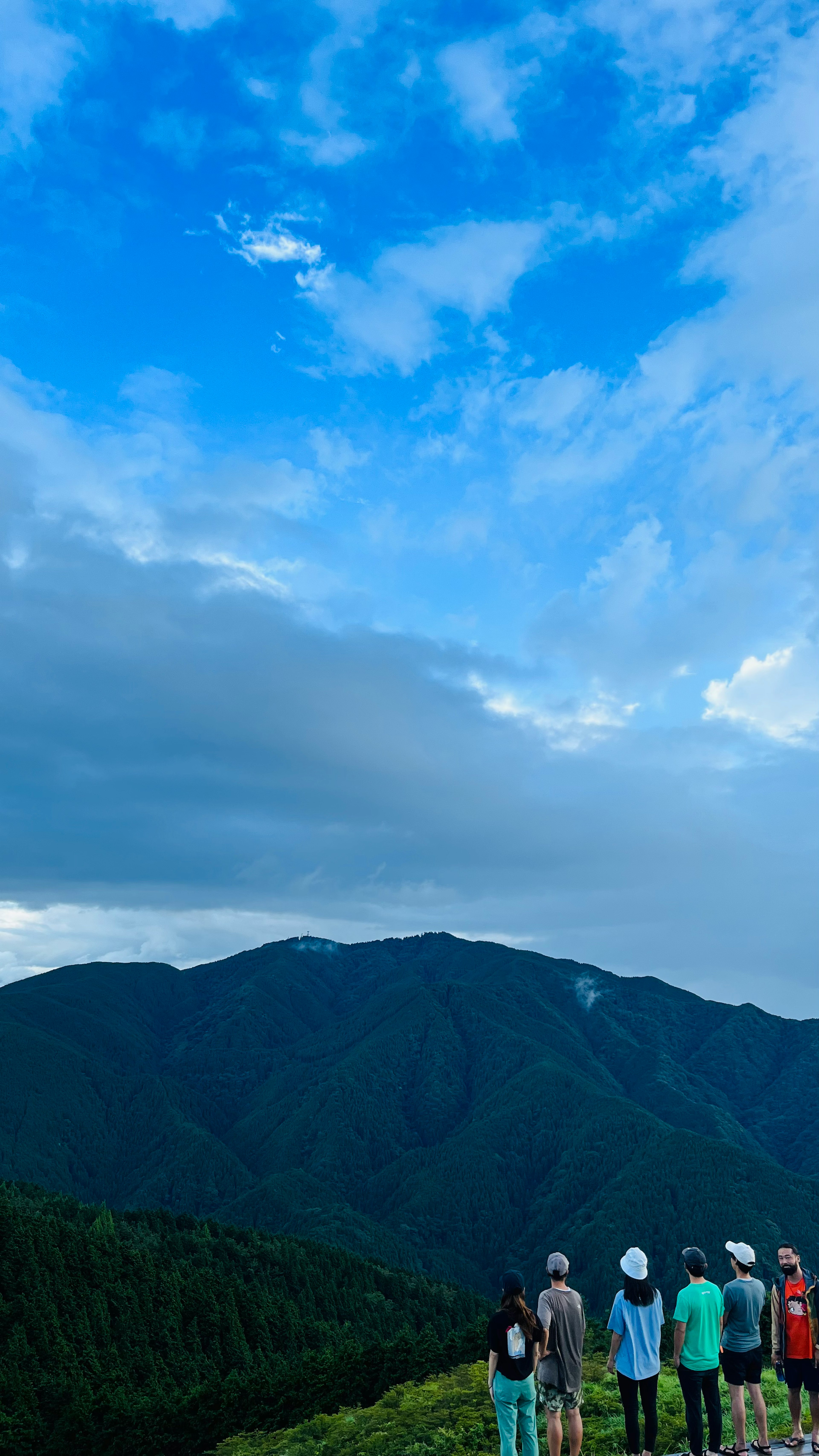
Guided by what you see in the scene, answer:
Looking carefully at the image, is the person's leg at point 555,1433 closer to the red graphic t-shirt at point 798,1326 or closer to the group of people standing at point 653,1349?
the group of people standing at point 653,1349

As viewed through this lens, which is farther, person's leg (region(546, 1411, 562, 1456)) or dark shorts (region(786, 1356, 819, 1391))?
dark shorts (region(786, 1356, 819, 1391))

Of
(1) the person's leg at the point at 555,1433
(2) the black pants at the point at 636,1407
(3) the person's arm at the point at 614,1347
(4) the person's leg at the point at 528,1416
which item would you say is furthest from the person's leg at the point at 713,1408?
(4) the person's leg at the point at 528,1416

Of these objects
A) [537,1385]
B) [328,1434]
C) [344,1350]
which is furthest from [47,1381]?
[537,1385]

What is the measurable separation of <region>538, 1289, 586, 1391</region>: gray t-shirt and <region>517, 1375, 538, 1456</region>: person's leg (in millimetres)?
363

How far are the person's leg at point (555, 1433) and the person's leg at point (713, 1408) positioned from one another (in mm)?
2490

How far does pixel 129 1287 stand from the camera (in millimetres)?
135875

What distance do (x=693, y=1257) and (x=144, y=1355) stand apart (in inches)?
5638

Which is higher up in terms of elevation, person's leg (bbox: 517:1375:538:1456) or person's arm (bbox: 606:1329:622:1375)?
person's arm (bbox: 606:1329:622:1375)

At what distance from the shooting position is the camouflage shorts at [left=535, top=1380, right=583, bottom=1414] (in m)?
15.6

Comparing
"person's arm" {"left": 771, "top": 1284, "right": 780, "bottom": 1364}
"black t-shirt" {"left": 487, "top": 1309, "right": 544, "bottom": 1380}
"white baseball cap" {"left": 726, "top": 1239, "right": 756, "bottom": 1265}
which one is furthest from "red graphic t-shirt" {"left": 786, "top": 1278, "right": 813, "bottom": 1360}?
"black t-shirt" {"left": 487, "top": 1309, "right": 544, "bottom": 1380}

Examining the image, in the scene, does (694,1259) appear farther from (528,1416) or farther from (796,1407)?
(796,1407)

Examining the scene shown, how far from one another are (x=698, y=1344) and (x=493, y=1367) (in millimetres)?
3455

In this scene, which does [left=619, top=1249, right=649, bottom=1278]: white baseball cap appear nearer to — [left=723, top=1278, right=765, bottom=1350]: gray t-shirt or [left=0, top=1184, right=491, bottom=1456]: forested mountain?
[left=723, top=1278, right=765, bottom=1350]: gray t-shirt

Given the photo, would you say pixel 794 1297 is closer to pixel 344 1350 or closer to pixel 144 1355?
pixel 344 1350
